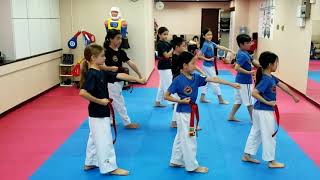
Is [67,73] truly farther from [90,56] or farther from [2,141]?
[90,56]

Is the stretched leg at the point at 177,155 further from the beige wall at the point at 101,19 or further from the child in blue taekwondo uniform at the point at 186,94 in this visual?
the beige wall at the point at 101,19

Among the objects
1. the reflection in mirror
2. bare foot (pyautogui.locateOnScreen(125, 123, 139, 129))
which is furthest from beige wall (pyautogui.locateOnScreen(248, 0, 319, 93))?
bare foot (pyautogui.locateOnScreen(125, 123, 139, 129))

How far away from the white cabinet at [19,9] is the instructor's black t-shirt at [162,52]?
277 cm

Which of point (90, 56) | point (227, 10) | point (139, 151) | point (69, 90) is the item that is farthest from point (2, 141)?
point (227, 10)

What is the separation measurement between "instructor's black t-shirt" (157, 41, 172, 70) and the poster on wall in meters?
5.92

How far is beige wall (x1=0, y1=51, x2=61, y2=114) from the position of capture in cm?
611

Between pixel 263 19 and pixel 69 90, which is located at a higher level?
pixel 263 19

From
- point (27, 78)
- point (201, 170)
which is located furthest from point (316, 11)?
point (27, 78)

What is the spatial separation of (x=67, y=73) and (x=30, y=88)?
179cm

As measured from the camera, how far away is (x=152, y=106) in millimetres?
6797

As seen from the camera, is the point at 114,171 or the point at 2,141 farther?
the point at 2,141

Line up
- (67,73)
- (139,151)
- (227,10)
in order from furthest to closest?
(227,10)
(67,73)
(139,151)

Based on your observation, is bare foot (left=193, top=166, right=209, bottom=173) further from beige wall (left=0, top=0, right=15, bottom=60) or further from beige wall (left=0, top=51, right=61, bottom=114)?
beige wall (left=0, top=0, right=15, bottom=60)

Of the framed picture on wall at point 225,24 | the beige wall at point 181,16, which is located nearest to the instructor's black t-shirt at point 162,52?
the framed picture on wall at point 225,24
